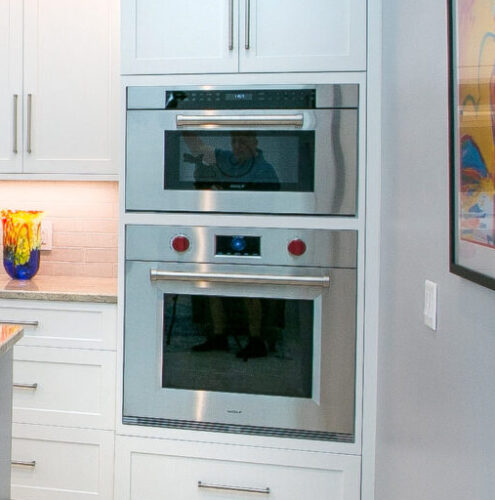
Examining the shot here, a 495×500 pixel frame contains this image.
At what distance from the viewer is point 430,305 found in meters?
1.36

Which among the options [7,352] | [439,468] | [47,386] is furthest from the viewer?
[47,386]

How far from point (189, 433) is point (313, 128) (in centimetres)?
114

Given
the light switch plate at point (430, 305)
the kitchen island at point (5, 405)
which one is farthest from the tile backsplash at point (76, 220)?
the light switch plate at point (430, 305)

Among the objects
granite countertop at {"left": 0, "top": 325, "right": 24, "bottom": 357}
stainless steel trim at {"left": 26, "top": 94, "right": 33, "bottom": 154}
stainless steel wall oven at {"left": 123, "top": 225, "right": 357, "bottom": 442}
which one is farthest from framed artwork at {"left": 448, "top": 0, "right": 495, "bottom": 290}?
stainless steel trim at {"left": 26, "top": 94, "right": 33, "bottom": 154}

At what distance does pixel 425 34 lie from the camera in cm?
144

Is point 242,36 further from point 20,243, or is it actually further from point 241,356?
point 20,243

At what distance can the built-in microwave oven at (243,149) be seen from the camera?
213 cm

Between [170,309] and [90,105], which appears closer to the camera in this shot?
[170,309]

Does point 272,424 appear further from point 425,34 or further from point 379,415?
point 425,34

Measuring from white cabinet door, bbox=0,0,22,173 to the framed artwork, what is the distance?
78.7 inches

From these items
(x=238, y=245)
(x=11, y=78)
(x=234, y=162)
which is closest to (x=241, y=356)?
(x=238, y=245)

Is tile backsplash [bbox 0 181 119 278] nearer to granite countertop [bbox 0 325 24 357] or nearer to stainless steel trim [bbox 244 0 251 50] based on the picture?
stainless steel trim [bbox 244 0 251 50]

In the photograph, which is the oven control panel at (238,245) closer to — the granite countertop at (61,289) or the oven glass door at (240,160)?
the oven glass door at (240,160)

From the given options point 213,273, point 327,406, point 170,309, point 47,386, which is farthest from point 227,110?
point 47,386
